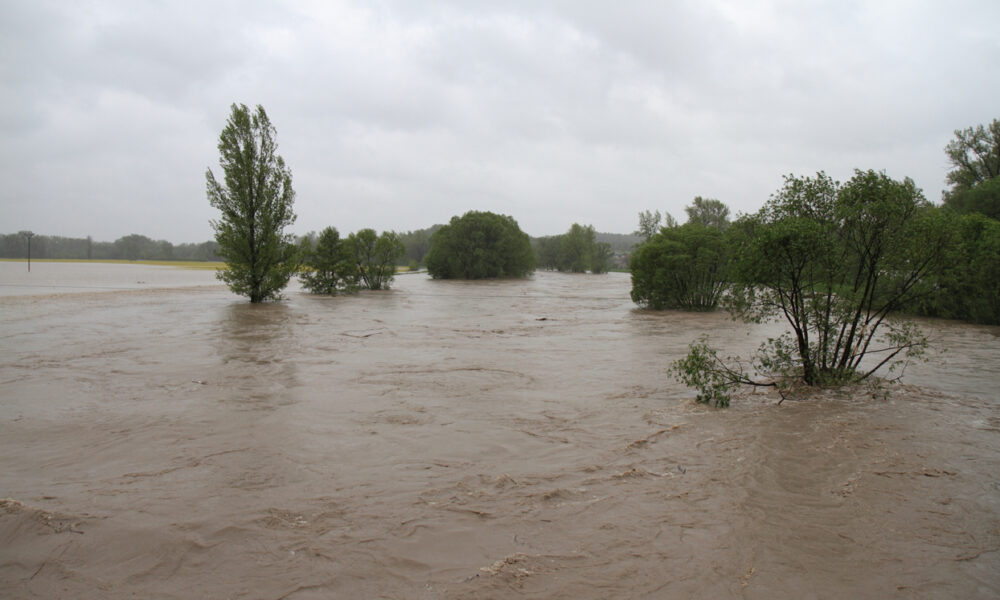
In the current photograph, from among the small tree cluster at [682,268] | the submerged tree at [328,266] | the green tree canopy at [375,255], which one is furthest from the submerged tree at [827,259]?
the green tree canopy at [375,255]

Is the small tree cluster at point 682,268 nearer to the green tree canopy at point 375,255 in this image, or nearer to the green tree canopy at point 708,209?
the green tree canopy at point 375,255

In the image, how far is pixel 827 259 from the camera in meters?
7.91

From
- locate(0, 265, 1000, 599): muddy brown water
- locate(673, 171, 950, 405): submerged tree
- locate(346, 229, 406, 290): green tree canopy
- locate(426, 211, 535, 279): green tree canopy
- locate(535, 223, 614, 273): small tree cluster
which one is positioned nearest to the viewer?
locate(0, 265, 1000, 599): muddy brown water

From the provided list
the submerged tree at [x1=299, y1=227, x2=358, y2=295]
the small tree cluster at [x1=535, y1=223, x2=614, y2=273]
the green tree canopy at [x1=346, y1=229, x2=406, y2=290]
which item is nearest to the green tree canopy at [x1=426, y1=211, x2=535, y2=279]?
the green tree canopy at [x1=346, y1=229, x2=406, y2=290]

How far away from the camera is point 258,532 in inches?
147

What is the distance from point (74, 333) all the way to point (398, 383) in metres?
10.8

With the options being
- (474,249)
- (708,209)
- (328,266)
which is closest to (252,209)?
(328,266)

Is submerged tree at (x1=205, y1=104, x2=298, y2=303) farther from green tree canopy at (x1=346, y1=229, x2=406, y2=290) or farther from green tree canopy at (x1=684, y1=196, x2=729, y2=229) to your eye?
green tree canopy at (x1=684, y1=196, x2=729, y2=229)

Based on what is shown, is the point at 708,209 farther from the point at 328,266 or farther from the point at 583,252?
the point at 328,266

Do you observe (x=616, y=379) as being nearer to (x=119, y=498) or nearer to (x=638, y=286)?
(x=119, y=498)

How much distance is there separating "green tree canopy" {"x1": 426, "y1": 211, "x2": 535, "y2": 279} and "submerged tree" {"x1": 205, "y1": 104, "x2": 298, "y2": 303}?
123ft

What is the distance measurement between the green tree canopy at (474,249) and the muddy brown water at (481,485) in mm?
54629

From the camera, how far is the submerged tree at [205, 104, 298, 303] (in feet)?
81.9

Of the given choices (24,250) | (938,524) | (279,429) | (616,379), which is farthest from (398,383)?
(24,250)
